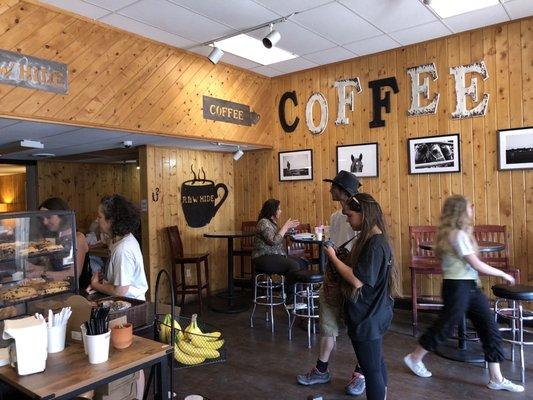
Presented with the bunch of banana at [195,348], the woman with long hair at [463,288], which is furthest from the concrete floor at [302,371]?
the bunch of banana at [195,348]

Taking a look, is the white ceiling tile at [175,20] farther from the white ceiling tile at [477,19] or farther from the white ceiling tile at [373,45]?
the white ceiling tile at [477,19]

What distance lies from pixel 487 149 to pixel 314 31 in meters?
2.21

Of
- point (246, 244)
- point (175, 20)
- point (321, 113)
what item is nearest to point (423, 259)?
point (321, 113)

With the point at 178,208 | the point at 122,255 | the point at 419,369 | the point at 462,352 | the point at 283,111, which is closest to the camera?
the point at 122,255

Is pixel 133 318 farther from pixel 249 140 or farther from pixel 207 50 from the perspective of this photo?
pixel 249 140

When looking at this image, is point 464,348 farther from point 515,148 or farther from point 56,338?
point 56,338

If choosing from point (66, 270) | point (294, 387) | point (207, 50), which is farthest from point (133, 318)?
point (207, 50)

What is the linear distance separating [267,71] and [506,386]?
14.5ft

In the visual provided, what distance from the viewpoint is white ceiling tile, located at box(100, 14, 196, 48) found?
368cm

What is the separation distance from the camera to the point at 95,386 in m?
1.45

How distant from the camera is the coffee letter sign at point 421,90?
4637 millimetres

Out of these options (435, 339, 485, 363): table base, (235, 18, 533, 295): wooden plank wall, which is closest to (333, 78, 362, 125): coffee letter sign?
(235, 18, 533, 295): wooden plank wall

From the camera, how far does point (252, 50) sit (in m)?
4.76

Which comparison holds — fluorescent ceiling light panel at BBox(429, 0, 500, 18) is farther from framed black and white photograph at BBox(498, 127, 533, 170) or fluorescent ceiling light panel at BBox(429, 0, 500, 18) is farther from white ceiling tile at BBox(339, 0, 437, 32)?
framed black and white photograph at BBox(498, 127, 533, 170)
